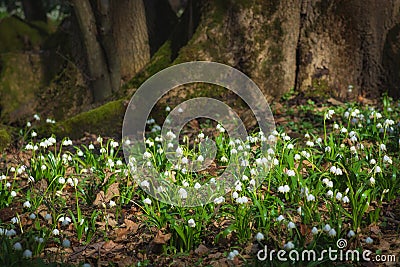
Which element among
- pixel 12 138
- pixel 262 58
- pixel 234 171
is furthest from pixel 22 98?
pixel 234 171

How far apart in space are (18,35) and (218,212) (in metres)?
6.72

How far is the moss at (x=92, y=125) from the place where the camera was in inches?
242

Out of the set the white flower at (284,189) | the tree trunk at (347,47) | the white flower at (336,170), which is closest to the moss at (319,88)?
the tree trunk at (347,47)

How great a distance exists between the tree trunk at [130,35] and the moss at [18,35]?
2.54 meters

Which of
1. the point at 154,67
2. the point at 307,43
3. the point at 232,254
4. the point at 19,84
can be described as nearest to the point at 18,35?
the point at 19,84

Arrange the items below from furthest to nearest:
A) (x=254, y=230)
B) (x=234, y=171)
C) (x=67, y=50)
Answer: (x=67, y=50) → (x=234, y=171) → (x=254, y=230)

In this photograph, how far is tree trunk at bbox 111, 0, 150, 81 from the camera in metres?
7.27

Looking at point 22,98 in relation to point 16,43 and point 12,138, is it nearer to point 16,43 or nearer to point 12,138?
point 16,43

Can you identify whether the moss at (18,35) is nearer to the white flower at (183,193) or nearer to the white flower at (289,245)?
the white flower at (183,193)

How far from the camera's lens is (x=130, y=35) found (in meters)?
7.35

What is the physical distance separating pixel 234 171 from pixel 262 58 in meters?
2.25

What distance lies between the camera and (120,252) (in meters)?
3.68

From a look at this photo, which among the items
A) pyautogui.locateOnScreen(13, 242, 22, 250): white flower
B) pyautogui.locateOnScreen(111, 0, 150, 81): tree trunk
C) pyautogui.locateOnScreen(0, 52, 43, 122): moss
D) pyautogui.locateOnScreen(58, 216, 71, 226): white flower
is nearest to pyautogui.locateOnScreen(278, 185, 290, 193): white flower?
pyautogui.locateOnScreen(58, 216, 71, 226): white flower

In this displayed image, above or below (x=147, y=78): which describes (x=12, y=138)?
below
